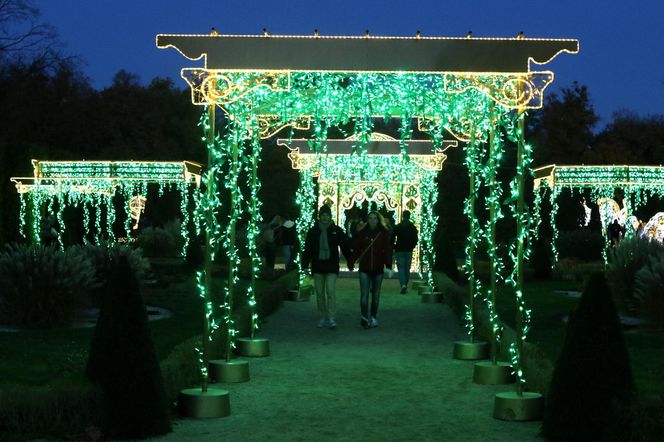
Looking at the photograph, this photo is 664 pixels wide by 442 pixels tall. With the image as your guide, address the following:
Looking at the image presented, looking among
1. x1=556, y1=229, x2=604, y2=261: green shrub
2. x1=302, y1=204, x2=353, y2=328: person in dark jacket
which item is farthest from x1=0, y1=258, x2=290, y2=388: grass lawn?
x1=556, y1=229, x2=604, y2=261: green shrub

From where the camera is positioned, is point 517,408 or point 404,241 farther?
point 404,241

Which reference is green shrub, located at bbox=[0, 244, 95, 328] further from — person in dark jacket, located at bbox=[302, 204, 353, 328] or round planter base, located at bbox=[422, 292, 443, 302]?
round planter base, located at bbox=[422, 292, 443, 302]

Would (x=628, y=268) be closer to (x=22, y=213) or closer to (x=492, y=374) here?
(x=492, y=374)

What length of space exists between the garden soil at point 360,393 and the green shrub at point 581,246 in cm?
2104

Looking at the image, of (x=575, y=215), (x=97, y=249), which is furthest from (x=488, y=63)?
(x=575, y=215)

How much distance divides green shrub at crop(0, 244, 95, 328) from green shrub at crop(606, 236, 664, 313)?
7804 mm

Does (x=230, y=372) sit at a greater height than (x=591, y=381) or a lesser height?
lesser

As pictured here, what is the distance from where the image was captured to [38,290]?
526 inches

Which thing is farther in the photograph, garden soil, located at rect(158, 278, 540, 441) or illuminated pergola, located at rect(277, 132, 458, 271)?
illuminated pergola, located at rect(277, 132, 458, 271)

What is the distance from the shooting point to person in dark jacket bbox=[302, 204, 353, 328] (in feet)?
44.4

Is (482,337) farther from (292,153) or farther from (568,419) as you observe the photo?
(292,153)

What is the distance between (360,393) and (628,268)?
8.04 m

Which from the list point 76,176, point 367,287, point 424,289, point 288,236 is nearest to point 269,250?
point 288,236

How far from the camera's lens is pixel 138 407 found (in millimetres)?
6828
